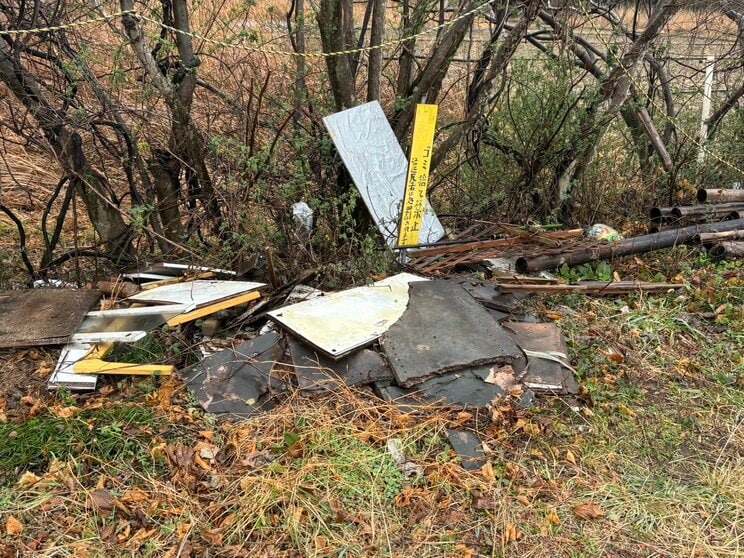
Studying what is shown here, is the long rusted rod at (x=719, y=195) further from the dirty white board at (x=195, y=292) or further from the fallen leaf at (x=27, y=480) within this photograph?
the fallen leaf at (x=27, y=480)

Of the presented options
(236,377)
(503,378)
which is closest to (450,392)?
(503,378)

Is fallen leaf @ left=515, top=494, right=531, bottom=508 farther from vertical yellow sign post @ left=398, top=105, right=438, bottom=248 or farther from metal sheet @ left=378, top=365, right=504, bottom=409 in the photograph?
vertical yellow sign post @ left=398, top=105, right=438, bottom=248

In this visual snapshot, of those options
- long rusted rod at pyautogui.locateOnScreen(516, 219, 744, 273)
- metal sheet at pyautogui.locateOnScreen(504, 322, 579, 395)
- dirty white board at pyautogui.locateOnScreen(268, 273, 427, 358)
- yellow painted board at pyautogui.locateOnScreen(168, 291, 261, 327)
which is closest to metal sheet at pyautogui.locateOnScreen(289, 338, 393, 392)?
dirty white board at pyautogui.locateOnScreen(268, 273, 427, 358)

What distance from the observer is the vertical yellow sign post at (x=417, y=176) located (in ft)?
13.3

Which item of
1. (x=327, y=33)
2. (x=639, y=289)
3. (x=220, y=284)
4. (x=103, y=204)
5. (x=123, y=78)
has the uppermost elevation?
(x=327, y=33)

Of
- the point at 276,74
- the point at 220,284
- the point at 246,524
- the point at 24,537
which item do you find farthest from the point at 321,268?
the point at 276,74

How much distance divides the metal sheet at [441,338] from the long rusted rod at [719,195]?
299 centimetres

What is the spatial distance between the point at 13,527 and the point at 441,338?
229 cm

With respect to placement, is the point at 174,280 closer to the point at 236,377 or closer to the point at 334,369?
the point at 236,377

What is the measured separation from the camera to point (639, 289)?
Answer: 4.32 meters

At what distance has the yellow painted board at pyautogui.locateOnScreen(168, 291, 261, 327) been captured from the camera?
3417 millimetres

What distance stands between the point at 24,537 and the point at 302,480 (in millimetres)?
1160

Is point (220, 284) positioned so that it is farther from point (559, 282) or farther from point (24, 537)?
point (559, 282)

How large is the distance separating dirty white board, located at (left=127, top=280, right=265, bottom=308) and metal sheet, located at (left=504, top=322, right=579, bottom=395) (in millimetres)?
1800
